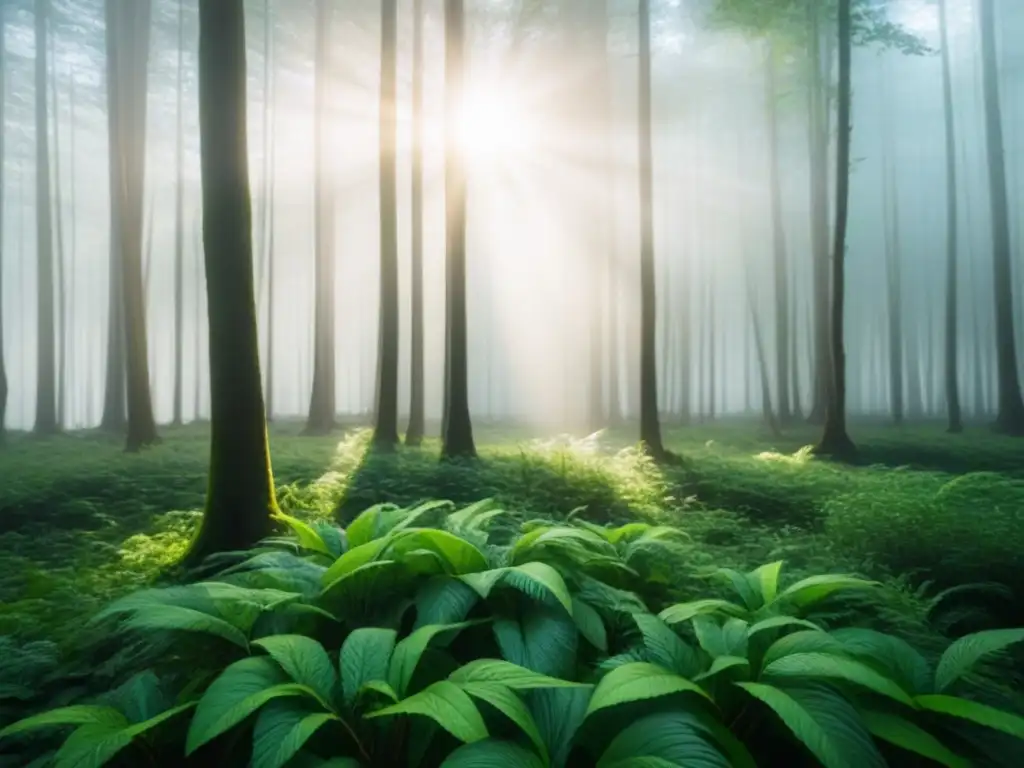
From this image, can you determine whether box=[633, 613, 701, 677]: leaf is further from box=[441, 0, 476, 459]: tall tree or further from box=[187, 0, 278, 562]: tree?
box=[441, 0, 476, 459]: tall tree

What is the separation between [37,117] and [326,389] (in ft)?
27.9

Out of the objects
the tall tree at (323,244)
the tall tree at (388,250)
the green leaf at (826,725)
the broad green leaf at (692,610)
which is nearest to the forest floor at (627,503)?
the tall tree at (388,250)

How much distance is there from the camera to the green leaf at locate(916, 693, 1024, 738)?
1.94 metres

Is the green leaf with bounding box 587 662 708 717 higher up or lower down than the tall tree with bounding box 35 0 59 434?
lower down

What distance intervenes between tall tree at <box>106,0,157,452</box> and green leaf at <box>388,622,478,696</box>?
28.3ft

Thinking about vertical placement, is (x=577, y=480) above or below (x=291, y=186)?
below

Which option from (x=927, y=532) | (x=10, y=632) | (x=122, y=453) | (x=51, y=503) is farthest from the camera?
(x=122, y=453)

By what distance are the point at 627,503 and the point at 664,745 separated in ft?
13.9

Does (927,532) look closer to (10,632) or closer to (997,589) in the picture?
(997,589)

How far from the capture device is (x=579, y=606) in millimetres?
2699

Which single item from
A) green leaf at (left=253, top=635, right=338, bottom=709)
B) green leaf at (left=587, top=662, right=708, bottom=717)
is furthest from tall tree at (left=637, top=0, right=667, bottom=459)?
green leaf at (left=253, top=635, right=338, bottom=709)

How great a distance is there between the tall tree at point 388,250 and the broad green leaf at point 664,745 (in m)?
7.65

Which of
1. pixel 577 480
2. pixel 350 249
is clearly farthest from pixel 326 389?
pixel 577 480

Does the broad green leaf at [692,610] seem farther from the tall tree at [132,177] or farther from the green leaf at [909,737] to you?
the tall tree at [132,177]
